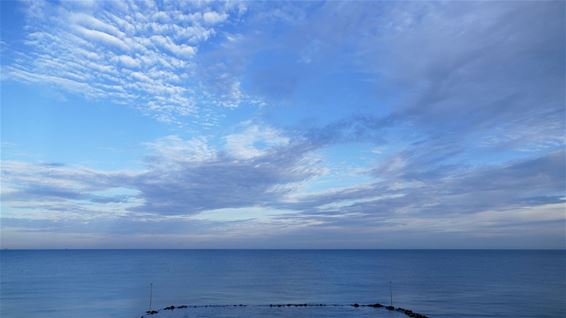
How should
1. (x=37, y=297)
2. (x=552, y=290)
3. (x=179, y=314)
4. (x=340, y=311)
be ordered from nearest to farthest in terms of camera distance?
(x=179, y=314), (x=340, y=311), (x=37, y=297), (x=552, y=290)

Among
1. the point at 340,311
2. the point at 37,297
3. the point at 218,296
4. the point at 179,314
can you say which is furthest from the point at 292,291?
the point at 37,297

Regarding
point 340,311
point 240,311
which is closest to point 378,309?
point 340,311

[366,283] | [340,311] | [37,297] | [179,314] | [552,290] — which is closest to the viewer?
[179,314]

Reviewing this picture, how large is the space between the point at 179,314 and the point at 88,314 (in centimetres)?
1323

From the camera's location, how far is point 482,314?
56.7m

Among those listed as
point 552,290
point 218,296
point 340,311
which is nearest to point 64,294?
point 218,296

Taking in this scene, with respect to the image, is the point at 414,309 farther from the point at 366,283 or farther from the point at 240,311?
the point at 366,283

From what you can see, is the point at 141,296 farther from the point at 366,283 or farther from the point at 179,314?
the point at 366,283

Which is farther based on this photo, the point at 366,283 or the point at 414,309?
the point at 366,283

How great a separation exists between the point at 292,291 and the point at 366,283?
27.0m

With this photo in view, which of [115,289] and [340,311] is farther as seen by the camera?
[115,289]

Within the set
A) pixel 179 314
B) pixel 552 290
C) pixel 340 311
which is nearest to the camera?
pixel 179 314

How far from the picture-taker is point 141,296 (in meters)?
73.7

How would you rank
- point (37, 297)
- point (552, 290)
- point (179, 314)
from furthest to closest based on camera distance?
point (552, 290), point (37, 297), point (179, 314)
